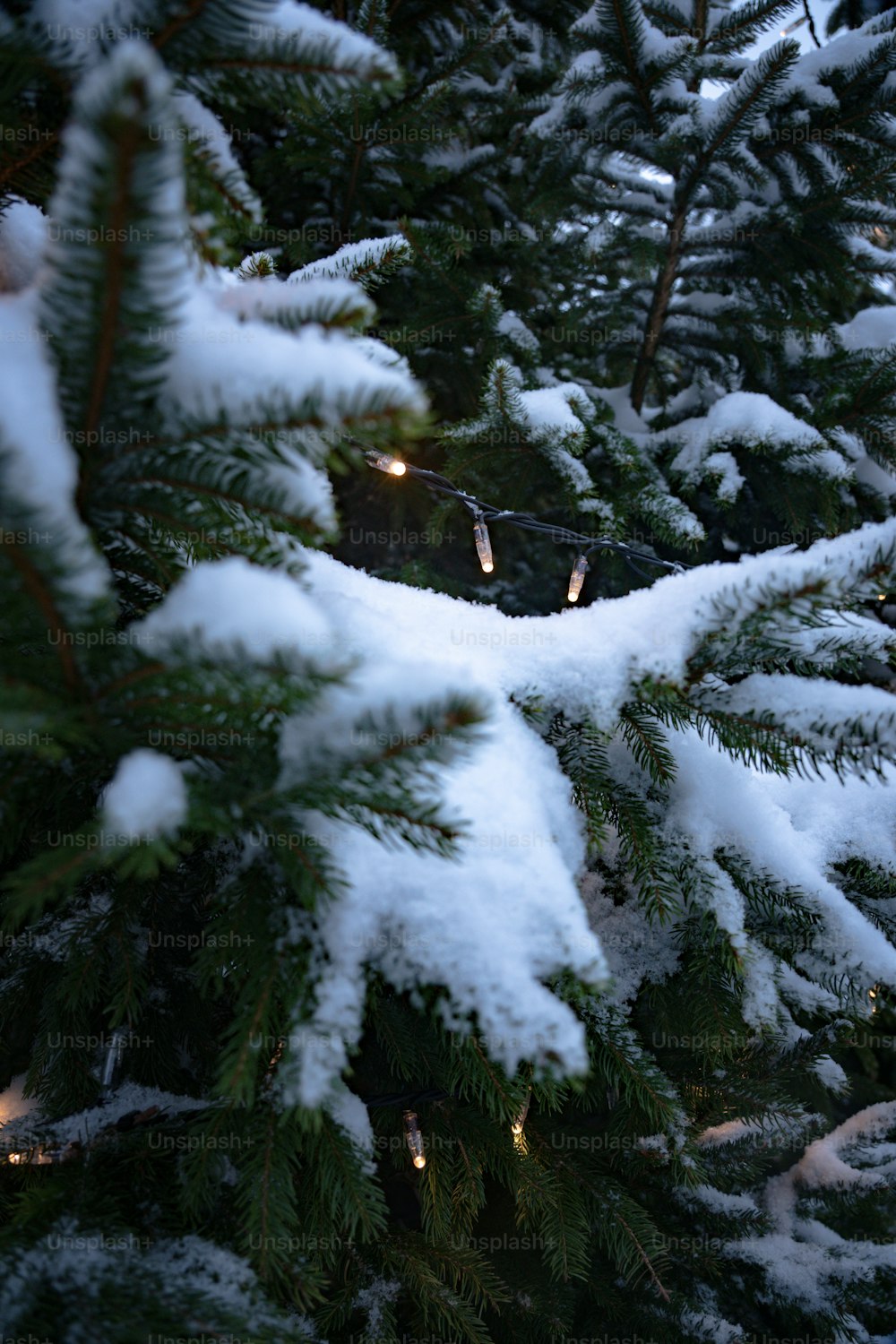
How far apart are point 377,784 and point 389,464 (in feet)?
3.50

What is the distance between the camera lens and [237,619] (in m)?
0.62

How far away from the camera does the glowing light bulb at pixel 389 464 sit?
5.15 feet

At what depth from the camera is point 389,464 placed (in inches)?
63.2

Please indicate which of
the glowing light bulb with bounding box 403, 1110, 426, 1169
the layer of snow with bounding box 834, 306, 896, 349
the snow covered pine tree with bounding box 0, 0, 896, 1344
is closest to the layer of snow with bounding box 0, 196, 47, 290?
the snow covered pine tree with bounding box 0, 0, 896, 1344

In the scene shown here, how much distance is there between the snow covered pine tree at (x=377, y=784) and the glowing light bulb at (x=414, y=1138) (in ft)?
0.04

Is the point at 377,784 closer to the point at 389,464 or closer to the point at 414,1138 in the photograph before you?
the point at 389,464

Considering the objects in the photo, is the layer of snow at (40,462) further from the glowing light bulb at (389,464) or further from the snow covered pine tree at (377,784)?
the glowing light bulb at (389,464)

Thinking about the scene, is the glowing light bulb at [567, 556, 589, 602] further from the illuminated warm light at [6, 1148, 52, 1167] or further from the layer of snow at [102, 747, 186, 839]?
the illuminated warm light at [6, 1148, 52, 1167]

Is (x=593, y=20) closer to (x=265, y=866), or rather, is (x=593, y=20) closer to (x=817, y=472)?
(x=817, y=472)

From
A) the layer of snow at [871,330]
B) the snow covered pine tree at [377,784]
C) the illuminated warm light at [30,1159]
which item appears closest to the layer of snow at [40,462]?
the snow covered pine tree at [377,784]

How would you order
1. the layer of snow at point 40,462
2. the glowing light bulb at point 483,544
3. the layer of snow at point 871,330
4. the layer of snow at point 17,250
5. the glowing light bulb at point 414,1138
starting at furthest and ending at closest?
the layer of snow at point 871,330 < the glowing light bulb at point 483,544 < the glowing light bulb at point 414,1138 < the layer of snow at point 17,250 < the layer of snow at point 40,462

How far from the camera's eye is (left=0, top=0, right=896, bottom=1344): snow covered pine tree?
653mm

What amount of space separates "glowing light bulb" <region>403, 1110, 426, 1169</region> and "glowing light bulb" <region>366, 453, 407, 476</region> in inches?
58.0

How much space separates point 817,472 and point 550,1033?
256cm
